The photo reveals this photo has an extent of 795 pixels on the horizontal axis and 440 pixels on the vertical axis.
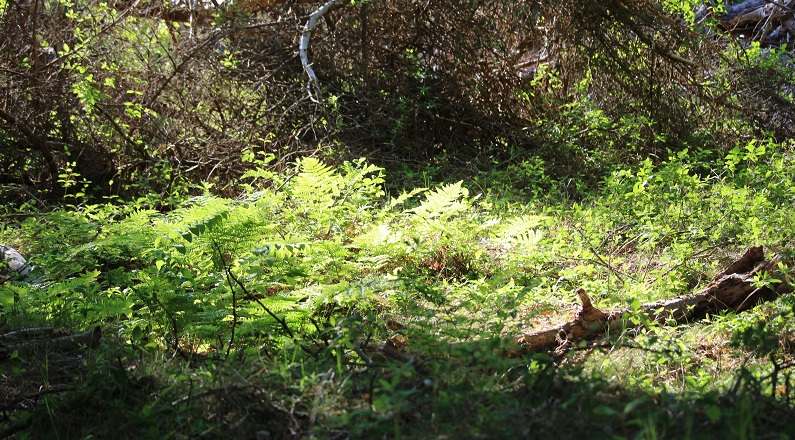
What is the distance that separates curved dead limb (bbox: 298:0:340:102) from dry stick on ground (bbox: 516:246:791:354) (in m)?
5.56

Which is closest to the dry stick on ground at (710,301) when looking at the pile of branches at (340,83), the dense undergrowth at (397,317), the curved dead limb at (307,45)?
the dense undergrowth at (397,317)

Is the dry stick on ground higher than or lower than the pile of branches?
lower

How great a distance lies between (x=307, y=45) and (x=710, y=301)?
20.6 ft

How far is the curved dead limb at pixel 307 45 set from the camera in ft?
30.9

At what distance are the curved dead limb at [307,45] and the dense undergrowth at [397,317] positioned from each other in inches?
70.4

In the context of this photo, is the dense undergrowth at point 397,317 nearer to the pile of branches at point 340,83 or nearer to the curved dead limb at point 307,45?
the pile of branches at point 340,83

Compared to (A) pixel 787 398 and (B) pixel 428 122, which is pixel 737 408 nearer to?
(A) pixel 787 398

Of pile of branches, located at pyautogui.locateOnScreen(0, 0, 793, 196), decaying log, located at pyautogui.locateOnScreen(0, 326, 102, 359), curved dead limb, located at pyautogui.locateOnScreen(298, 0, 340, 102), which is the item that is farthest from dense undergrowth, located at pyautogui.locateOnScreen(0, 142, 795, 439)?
curved dead limb, located at pyautogui.locateOnScreen(298, 0, 340, 102)

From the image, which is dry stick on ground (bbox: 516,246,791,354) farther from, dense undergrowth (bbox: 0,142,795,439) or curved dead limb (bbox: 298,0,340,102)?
curved dead limb (bbox: 298,0,340,102)

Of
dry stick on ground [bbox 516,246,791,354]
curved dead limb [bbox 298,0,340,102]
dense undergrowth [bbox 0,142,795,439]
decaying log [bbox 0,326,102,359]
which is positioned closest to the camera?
dense undergrowth [bbox 0,142,795,439]

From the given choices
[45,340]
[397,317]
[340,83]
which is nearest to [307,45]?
[340,83]

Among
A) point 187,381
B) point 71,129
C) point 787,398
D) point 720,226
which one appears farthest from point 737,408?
point 71,129

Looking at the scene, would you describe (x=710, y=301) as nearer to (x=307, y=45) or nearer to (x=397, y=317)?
(x=397, y=317)

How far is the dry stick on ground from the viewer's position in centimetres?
452
